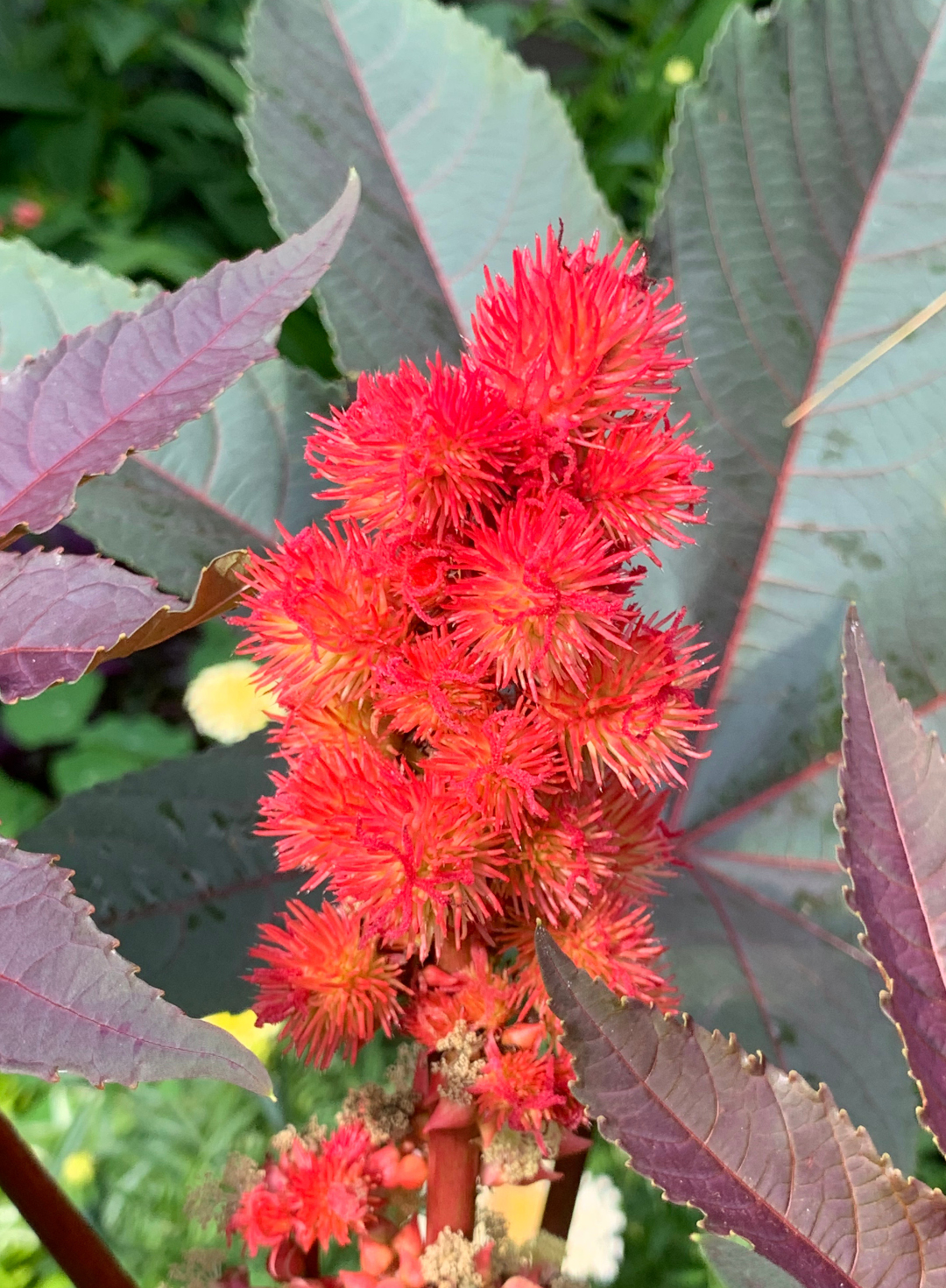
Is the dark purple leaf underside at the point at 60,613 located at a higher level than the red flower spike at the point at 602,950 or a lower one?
higher

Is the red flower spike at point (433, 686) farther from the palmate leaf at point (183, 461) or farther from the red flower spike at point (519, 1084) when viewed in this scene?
the palmate leaf at point (183, 461)

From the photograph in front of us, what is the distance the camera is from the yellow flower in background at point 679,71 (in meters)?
1.12

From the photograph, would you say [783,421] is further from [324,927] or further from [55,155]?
[55,155]

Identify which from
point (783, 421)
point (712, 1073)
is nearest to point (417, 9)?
point (783, 421)

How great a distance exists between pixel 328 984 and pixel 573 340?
0.69 feet

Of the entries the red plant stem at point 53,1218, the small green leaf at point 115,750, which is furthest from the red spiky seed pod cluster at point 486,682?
the small green leaf at point 115,750

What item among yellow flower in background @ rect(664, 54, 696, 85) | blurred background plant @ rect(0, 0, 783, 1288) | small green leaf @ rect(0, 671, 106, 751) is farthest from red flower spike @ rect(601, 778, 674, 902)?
yellow flower in background @ rect(664, 54, 696, 85)

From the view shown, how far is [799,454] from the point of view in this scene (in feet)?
1.81

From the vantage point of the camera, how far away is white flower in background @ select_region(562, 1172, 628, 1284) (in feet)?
1.91

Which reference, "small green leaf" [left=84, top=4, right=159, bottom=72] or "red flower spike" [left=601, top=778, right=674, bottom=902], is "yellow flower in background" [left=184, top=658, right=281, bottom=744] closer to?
"red flower spike" [left=601, top=778, right=674, bottom=902]

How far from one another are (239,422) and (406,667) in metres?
0.29

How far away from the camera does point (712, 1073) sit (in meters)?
0.29

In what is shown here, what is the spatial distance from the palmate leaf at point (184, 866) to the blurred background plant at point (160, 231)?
0.26 metres

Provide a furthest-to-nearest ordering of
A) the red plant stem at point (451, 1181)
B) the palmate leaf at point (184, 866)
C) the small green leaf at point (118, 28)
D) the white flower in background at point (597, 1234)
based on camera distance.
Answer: the small green leaf at point (118, 28)
the white flower in background at point (597, 1234)
the palmate leaf at point (184, 866)
the red plant stem at point (451, 1181)
